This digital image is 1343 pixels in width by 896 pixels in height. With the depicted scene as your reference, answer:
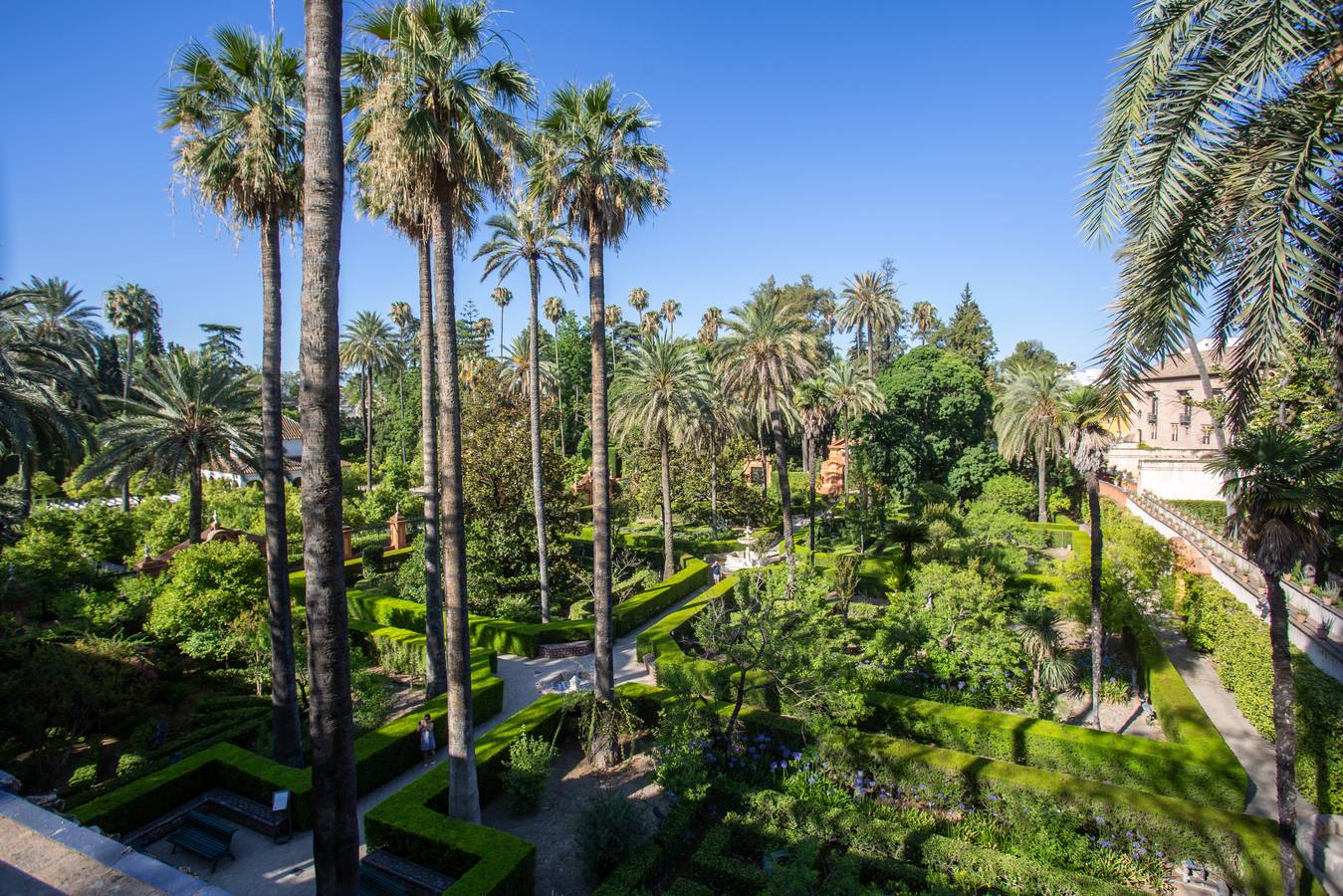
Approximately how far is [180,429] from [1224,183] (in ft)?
90.6

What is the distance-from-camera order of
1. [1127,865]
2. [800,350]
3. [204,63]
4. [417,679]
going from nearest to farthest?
[1127,865] → [204,63] → [417,679] → [800,350]

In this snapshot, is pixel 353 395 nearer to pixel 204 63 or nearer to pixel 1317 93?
pixel 204 63

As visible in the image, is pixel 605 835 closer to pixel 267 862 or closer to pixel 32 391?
pixel 267 862

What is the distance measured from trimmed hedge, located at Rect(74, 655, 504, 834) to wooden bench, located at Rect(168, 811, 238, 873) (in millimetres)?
794

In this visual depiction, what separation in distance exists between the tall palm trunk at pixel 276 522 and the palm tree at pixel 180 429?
1237 centimetres

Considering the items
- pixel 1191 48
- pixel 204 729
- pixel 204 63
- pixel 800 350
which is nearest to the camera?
pixel 1191 48

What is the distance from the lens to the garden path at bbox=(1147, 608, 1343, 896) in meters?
9.88

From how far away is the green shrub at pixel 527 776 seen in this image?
11.3 meters

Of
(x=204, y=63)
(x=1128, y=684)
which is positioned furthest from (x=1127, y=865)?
(x=204, y=63)

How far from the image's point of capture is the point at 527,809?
1143 centimetres

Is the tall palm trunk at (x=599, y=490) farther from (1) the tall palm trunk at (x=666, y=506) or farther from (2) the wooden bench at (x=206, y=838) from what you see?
(1) the tall palm trunk at (x=666, y=506)

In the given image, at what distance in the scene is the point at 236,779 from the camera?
11172mm

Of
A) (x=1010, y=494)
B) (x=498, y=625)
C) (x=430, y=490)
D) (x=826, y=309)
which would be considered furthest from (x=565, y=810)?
(x=826, y=309)

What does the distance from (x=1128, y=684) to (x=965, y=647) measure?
601 centimetres
